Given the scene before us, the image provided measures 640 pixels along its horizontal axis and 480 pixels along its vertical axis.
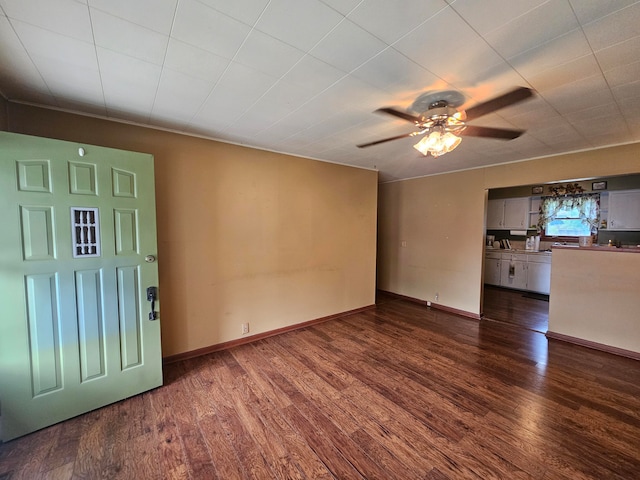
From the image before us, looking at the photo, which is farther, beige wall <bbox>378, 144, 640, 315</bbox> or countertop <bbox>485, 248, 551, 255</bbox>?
countertop <bbox>485, 248, 551, 255</bbox>

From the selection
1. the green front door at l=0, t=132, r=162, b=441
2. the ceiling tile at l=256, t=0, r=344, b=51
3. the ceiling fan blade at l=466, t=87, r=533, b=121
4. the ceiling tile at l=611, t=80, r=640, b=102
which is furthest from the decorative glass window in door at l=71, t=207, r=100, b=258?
the ceiling tile at l=611, t=80, r=640, b=102

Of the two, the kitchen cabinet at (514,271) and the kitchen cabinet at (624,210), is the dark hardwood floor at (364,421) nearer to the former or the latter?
the kitchen cabinet at (514,271)

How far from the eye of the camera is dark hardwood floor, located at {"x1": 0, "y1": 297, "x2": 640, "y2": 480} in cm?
159

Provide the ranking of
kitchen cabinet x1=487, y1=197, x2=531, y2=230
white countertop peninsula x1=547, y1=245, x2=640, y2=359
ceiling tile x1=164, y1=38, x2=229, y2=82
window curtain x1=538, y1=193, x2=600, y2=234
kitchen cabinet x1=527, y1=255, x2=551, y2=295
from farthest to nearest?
kitchen cabinet x1=487, y1=197, x2=531, y2=230
kitchen cabinet x1=527, y1=255, x2=551, y2=295
window curtain x1=538, y1=193, x2=600, y2=234
white countertop peninsula x1=547, y1=245, x2=640, y2=359
ceiling tile x1=164, y1=38, x2=229, y2=82

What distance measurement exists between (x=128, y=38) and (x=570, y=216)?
769cm

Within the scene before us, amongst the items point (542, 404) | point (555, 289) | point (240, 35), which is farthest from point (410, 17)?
point (555, 289)

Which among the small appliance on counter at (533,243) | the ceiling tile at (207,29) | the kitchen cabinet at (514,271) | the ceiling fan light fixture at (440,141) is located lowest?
the kitchen cabinet at (514,271)

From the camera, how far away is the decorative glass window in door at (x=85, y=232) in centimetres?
195

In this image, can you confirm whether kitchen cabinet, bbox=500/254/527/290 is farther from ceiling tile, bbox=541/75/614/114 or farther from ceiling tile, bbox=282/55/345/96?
ceiling tile, bbox=282/55/345/96

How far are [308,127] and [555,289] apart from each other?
13.0 ft

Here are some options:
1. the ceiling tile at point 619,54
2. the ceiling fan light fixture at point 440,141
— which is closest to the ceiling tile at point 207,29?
the ceiling fan light fixture at point 440,141

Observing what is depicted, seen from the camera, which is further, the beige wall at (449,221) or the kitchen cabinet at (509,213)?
the kitchen cabinet at (509,213)

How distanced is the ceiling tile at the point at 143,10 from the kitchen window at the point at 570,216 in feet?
23.1

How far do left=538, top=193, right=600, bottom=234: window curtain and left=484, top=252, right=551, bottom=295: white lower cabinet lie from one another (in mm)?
836
